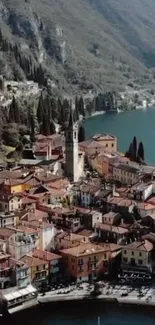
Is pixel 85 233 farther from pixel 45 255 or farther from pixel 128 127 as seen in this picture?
pixel 128 127

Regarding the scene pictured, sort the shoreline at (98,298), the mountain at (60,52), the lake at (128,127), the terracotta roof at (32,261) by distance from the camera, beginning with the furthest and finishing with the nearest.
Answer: the mountain at (60,52), the lake at (128,127), the terracotta roof at (32,261), the shoreline at (98,298)

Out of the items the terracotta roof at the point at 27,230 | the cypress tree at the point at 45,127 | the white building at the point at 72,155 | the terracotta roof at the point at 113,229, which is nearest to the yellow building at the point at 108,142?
the cypress tree at the point at 45,127

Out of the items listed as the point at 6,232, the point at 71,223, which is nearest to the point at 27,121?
the point at 71,223

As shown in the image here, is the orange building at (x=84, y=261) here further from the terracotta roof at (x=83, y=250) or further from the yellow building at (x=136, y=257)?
the yellow building at (x=136, y=257)

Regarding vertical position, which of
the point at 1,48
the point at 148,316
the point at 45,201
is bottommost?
the point at 148,316

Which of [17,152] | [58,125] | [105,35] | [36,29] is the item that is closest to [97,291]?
[17,152]

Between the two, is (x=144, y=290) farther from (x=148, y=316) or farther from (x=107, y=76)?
(x=107, y=76)

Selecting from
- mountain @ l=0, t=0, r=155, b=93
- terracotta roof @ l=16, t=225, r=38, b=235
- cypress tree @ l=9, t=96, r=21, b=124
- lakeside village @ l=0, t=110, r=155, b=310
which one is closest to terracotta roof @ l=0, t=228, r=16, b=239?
lakeside village @ l=0, t=110, r=155, b=310
